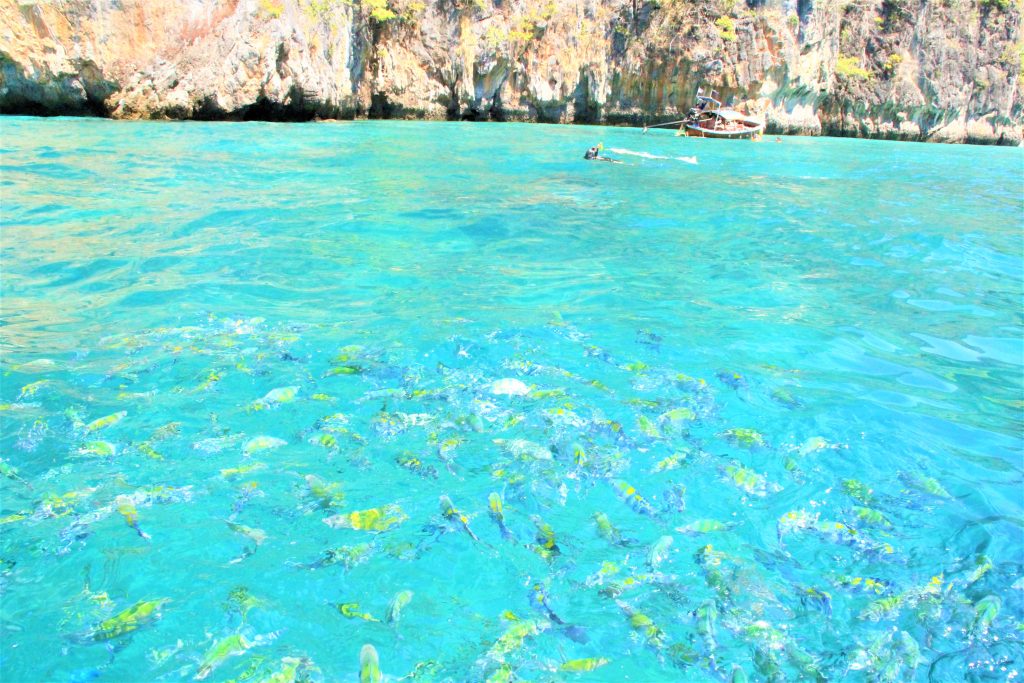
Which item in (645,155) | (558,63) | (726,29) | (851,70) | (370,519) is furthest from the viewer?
(851,70)

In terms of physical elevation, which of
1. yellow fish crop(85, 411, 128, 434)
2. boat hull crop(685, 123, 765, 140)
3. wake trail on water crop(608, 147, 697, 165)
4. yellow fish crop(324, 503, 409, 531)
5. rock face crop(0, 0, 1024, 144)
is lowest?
yellow fish crop(324, 503, 409, 531)

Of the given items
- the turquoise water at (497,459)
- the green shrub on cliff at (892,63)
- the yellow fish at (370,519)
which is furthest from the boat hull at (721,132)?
the yellow fish at (370,519)

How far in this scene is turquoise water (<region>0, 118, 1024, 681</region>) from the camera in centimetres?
299

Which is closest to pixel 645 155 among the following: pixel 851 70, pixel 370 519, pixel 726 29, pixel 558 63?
pixel 558 63

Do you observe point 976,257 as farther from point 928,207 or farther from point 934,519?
point 934,519

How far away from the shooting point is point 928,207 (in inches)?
594

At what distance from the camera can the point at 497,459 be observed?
14.1 ft

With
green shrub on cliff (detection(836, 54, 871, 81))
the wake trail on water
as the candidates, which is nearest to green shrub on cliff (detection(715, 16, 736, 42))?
green shrub on cliff (detection(836, 54, 871, 81))

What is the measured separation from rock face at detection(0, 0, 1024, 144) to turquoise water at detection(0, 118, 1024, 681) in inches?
725

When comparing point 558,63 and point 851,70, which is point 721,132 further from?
point 851,70

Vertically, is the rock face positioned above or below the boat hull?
above

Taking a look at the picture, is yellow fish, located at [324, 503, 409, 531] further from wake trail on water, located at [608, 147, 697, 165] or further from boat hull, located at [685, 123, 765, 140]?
boat hull, located at [685, 123, 765, 140]

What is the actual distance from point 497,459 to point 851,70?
4690 centimetres

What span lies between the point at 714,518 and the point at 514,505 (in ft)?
3.82
